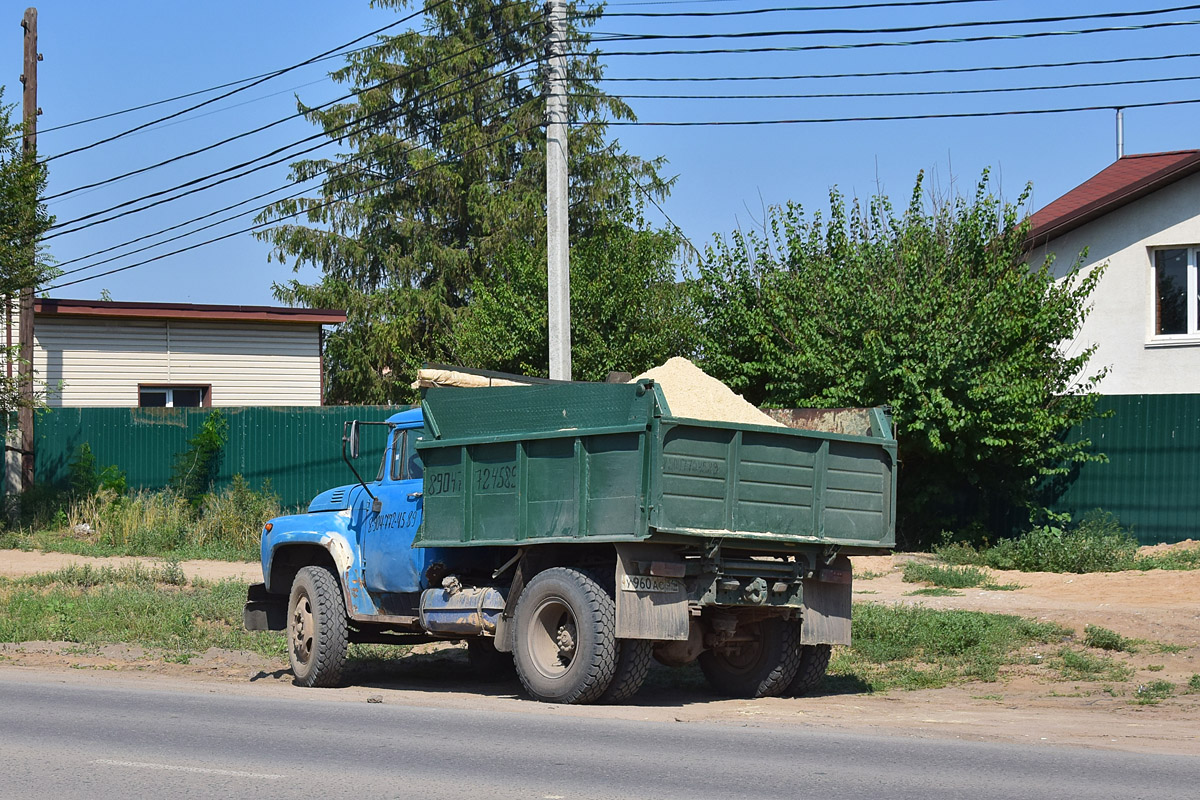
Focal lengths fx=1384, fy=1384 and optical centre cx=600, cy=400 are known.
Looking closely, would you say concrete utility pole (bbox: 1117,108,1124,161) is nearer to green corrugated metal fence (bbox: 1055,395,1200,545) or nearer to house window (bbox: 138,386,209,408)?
green corrugated metal fence (bbox: 1055,395,1200,545)

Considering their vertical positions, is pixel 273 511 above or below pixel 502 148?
below

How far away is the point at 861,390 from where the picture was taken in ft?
63.8

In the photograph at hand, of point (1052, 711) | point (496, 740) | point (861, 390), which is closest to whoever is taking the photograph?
point (496, 740)

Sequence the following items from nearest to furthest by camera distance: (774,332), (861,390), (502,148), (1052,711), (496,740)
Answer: (496,740), (1052,711), (861,390), (774,332), (502,148)

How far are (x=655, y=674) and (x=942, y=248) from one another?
32.8 ft

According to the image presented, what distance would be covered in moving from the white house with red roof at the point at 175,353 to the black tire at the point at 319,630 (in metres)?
16.1

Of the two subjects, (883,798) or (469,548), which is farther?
(469,548)

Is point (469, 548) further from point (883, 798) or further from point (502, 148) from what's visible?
point (502, 148)

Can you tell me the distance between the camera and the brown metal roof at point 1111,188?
23172 millimetres

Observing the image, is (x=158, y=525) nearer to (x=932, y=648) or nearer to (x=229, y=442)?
(x=229, y=442)

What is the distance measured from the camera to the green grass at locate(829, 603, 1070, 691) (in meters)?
12.1

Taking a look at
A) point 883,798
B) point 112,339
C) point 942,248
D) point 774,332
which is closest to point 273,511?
point 112,339

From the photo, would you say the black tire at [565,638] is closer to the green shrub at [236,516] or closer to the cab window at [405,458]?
the cab window at [405,458]

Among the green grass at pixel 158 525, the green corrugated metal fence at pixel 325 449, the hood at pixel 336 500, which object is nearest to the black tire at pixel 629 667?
the hood at pixel 336 500
